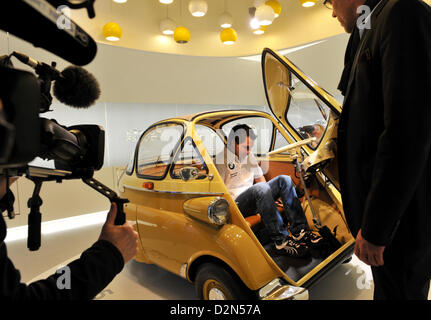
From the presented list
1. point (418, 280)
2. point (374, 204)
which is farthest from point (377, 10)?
point (418, 280)

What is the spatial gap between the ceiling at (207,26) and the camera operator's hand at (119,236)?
638 centimetres

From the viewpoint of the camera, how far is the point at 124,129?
6559 millimetres

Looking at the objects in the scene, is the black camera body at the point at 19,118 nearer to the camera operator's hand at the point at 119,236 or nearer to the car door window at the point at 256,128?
the camera operator's hand at the point at 119,236

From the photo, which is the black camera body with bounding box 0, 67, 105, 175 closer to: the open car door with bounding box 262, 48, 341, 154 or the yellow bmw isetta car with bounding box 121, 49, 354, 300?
the yellow bmw isetta car with bounding box 121, 49, 354, 300

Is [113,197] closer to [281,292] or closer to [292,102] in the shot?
[281,292]

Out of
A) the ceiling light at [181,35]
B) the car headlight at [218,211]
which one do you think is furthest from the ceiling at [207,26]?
the car headlight at [218,211]

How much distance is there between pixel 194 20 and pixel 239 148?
5816 millimetres

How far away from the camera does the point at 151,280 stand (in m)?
3.07

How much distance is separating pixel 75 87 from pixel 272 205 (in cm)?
202

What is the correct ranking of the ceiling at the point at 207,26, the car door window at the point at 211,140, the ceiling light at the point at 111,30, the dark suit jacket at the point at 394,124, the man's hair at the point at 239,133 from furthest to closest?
the ceiling at the point at 207,26 → the ceiling light at the point at 111,30 → the car door window at the point at 211,140 → the man's hair at the point at 239,133 → the dark suit jacket at the point at 394,124

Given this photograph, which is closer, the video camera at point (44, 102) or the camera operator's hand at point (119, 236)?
the video camera at point (44, 102)

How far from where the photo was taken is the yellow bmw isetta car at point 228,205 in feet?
6.37

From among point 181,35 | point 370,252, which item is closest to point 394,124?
point 370,252
